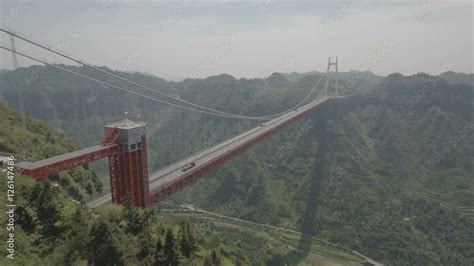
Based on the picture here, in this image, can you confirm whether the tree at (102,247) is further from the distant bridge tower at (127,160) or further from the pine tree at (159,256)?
the distant bridge tower at (127,160)

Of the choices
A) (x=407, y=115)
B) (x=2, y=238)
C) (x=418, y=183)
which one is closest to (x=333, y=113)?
(x=407, y=115)

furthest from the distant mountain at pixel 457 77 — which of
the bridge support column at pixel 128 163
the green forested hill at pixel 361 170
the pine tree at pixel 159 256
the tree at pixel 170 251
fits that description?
the pine tree at pixel 159 256

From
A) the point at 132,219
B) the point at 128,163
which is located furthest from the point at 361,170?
the point at 132,219

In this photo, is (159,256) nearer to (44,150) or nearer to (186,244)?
(186,244)

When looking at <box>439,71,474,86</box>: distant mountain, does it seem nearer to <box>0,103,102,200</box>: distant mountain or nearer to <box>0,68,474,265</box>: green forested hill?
<box>0,68,474,265</box>: green forested hill

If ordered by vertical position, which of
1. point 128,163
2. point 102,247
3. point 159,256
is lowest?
point 159,256

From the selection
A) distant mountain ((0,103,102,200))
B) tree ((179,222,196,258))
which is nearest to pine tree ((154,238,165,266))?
tree ((179,222,196,258))

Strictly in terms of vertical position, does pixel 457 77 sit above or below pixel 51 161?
above
